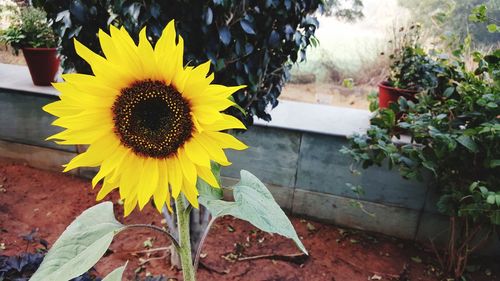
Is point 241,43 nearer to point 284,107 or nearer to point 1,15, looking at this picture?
point 284,107

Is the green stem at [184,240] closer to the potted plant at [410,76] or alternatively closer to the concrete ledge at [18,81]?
the potted plant at [410,76]

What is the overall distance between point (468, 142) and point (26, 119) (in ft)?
8.49

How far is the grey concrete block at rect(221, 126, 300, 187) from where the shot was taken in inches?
87.0

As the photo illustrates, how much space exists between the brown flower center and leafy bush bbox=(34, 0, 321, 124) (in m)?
0.60

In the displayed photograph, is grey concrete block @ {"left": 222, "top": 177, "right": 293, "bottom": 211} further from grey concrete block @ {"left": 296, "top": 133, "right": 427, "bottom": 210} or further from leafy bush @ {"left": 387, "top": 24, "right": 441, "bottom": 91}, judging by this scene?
leafy bush @ {"left": 387, "top": 24, "right": 441, "bottom": 91}

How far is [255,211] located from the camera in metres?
0.66

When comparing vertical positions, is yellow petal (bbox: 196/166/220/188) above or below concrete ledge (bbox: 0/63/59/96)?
above

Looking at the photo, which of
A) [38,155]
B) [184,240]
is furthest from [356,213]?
[38,155]

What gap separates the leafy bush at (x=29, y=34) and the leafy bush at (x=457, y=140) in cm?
228

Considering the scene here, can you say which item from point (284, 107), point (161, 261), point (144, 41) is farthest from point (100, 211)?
point (284, 107)

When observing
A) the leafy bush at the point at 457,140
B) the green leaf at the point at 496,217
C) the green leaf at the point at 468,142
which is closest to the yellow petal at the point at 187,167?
the leafy bush at the point at 457,140

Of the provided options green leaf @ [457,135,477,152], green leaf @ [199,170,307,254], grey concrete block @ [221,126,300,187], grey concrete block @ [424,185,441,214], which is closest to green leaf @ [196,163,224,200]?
green leaf @ [199,170,307,254]

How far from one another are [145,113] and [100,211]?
28 centimetres

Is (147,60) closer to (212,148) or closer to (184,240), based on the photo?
(212,148)
